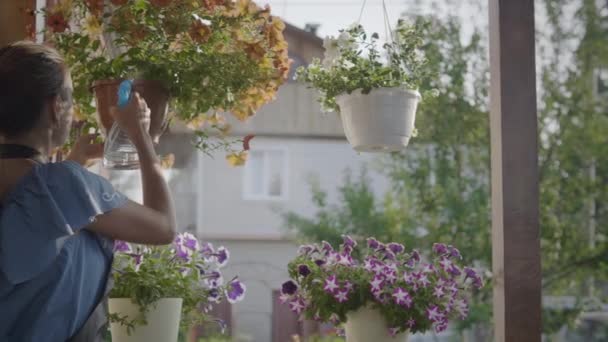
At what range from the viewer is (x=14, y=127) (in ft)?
4.09

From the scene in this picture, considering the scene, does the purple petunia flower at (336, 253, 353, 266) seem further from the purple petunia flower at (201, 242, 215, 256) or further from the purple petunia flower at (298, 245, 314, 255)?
the purple petunia flower at (201, 242, 215, 256)

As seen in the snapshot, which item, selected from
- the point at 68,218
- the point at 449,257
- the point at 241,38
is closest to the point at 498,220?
the point at 449,257

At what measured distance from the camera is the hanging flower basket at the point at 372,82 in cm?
173

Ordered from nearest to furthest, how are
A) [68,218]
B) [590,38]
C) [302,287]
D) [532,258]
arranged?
1. [68,218]
2. [532,258]
3. [302,287]
4. [590,38]

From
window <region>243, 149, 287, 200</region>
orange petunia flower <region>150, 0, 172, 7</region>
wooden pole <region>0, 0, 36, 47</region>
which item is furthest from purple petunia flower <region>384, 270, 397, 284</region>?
window <region>243, 149, 287, 200</region>

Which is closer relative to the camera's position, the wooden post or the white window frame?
the wooden post

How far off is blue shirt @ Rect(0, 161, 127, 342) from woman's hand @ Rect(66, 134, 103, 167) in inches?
14.6

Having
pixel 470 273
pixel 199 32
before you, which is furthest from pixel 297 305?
pixel 199 32

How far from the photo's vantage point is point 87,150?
1.62m

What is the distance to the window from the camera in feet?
34.8

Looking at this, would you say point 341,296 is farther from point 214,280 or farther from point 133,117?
point 133,117

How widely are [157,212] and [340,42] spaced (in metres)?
0.74

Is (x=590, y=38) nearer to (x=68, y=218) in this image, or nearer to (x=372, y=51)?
(x=372, y=51)

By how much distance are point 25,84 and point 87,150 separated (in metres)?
0.41
